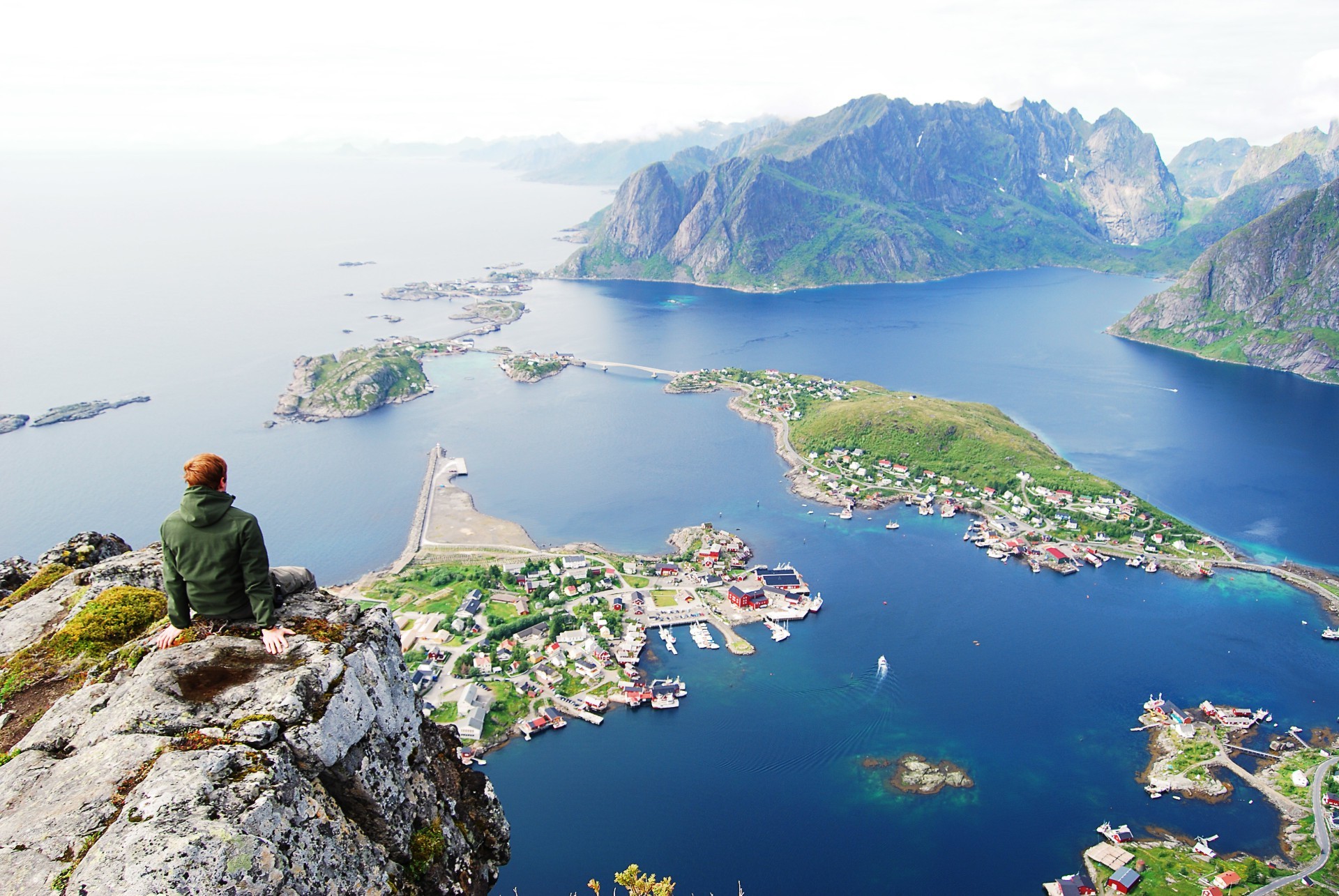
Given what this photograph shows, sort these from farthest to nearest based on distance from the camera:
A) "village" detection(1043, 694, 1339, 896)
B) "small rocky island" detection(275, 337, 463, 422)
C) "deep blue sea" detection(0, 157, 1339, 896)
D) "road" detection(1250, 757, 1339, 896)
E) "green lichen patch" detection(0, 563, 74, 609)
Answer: "small rocky island" detection(275, 337, 463, 422), "deep blue sea" detection(0, 157, 1339, 896), "village" detection(1043, 694, 1339, 896), "road" detection(1250, 757, 1339, 896), "green lichen patch" detection(0, 563, 74, 609)

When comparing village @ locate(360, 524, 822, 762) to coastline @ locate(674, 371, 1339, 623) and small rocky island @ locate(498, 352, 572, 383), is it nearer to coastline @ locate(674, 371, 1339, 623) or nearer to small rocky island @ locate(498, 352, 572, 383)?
coastline @ locate(674, 371, 1339, 623)

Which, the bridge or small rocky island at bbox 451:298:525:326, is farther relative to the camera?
small rocky island at bbox 451:298:525:326

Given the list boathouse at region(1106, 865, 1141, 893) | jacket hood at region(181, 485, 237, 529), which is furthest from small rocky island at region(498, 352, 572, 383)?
jacket hood at region(181, 485, 237, 529)

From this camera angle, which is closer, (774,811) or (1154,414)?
(774,811)

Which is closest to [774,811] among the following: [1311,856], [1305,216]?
[1311,856]

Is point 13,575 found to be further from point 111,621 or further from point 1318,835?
point 1318,835

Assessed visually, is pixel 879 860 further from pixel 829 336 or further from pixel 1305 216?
pixel 1305 216

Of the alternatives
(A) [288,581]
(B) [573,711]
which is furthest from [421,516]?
(A) [288,581]
